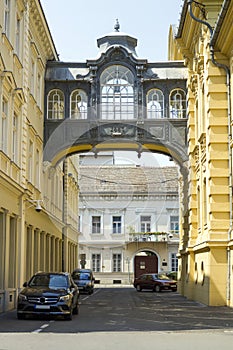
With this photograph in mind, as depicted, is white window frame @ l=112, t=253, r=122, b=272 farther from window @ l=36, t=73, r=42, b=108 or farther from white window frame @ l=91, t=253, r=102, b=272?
window @ l=36, t=73, r=42, b=108

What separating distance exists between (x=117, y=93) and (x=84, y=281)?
1463 centimetres

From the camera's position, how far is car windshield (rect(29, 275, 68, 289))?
22.2 meters

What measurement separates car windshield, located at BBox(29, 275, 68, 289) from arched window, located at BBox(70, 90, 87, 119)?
14.7m

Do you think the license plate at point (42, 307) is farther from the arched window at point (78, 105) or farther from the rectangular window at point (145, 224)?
the rectangular window at point (145, 224)

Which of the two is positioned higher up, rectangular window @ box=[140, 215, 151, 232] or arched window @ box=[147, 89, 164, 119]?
arched window @ box=[147, 89, 164, 119]

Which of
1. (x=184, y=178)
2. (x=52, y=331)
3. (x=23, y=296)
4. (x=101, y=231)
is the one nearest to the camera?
(x=52, y=331)

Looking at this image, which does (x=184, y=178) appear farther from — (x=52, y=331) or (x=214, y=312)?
(x=52, y=331)

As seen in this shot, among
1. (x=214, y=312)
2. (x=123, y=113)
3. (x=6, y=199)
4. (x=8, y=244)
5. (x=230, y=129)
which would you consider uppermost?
(x=123, y=113)

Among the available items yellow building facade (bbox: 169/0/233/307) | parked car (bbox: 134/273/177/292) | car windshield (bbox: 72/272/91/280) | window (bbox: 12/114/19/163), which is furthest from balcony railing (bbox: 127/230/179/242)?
window (bbox: 12/114/19/163)

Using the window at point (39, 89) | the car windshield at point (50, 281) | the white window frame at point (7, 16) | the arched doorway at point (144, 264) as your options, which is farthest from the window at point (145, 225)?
the car windshield at point (50, 281)

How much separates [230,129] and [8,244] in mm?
9840

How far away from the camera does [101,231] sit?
68.7 metres

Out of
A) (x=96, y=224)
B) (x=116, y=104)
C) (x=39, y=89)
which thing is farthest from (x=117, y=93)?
(x=96, y=224)

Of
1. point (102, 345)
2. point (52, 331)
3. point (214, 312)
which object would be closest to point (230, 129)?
point (214, 312)
